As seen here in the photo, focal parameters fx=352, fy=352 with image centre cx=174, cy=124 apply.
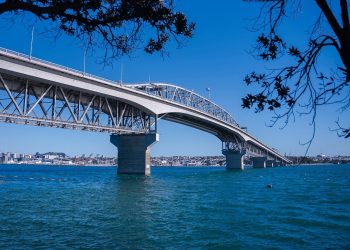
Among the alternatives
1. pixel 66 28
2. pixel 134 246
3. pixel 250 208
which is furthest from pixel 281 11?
pixel 250 208

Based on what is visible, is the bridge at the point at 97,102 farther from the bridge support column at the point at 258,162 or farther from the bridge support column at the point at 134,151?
the bridge support column at the point at 258,162

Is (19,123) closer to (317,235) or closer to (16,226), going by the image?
(16,226)

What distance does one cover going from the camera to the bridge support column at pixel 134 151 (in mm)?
74062

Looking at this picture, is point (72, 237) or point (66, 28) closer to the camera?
point (66, 28)

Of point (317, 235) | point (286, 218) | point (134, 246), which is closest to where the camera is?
point (134, 246)

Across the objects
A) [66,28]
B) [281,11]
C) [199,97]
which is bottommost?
[281,11]

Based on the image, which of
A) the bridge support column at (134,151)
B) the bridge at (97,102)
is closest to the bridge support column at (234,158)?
the bridge at (97,102)

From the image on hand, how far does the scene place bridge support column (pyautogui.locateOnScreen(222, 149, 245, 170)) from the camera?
472 feet

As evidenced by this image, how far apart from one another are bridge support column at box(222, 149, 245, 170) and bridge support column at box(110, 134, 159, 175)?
245 ft

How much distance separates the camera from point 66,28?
9273 mm

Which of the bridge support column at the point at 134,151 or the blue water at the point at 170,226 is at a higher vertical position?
the bridge support column at the point at 134,151

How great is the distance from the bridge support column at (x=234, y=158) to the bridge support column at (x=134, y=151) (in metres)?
74.6

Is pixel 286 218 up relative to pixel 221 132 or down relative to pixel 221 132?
down

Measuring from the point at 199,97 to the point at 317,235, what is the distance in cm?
10144
